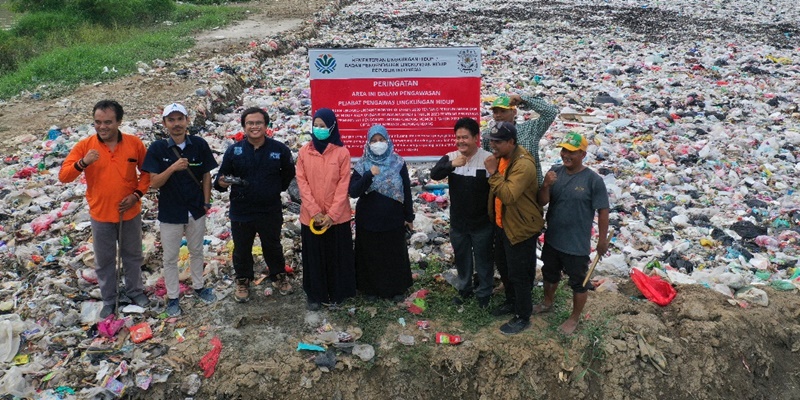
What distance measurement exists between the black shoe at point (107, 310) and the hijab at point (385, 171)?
1.95 m

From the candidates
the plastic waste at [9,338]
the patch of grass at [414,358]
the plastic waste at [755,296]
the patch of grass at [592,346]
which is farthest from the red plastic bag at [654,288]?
the plastic waste at [9,338]

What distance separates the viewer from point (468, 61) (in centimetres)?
433

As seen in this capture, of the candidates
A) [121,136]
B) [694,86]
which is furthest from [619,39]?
[121,136]

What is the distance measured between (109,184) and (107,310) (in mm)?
Answer: 903

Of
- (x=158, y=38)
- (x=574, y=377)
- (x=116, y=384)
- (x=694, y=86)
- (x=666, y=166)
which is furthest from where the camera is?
(x=158, y=38)

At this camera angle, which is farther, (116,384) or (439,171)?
(439,171)

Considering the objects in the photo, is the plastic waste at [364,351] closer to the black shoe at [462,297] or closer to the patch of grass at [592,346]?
the black shoe at [462,297]

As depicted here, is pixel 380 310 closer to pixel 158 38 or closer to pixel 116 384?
pixel 116 384

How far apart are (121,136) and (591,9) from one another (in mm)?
17646

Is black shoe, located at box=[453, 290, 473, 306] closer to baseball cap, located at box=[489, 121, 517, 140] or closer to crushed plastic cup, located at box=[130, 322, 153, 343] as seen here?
baseball cap, located at box=[489, 121, 517, 140]

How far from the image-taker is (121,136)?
3.92 m

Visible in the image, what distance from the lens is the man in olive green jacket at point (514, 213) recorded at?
138 inches

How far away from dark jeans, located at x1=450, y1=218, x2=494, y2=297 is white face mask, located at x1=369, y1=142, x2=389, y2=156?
72 cm

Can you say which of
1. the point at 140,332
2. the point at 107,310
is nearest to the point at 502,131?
the point at 140,332
